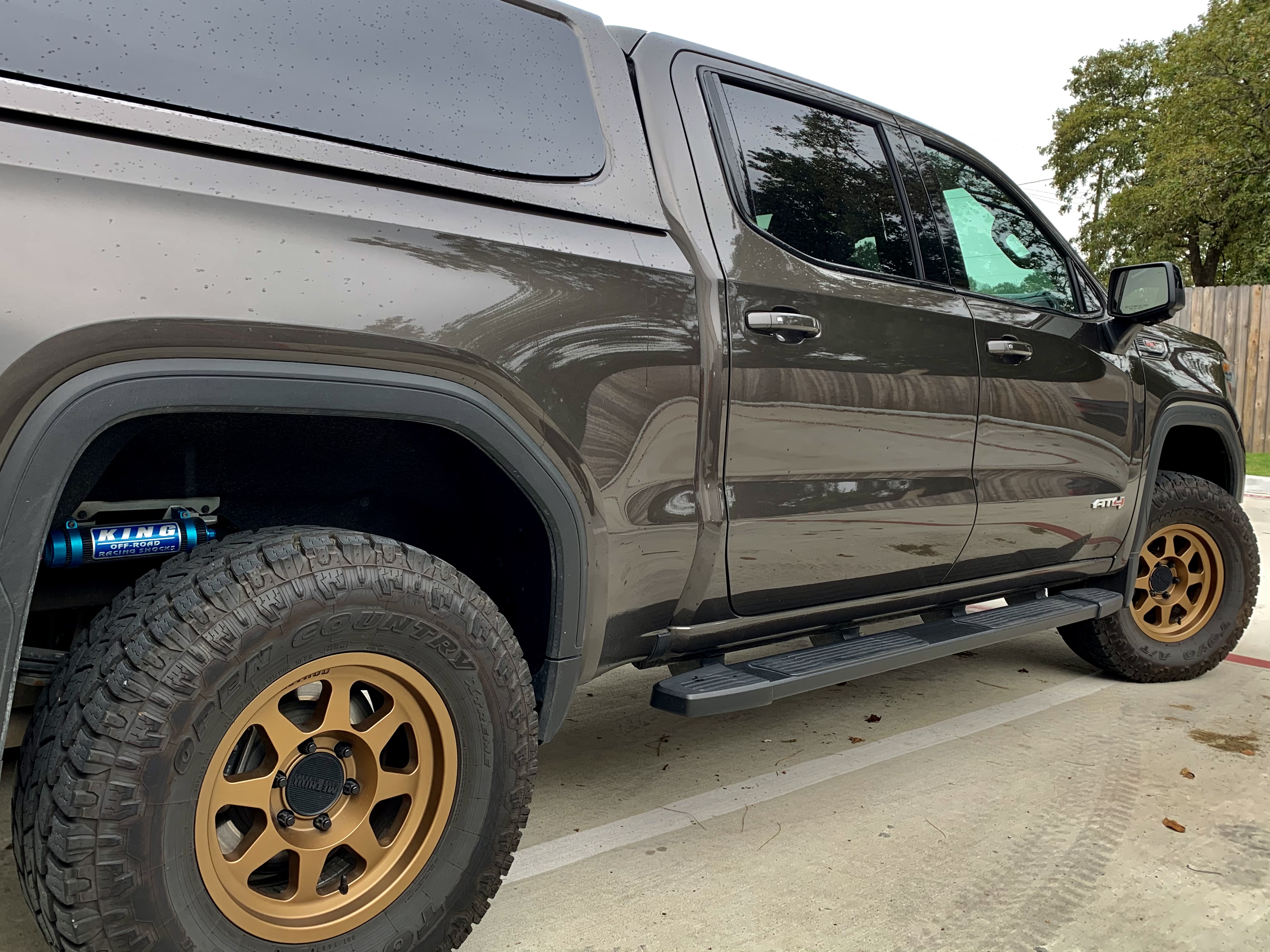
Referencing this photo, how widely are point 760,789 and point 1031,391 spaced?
1.56 meters

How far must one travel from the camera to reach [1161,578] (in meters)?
4.13

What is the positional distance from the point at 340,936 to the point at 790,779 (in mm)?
1660

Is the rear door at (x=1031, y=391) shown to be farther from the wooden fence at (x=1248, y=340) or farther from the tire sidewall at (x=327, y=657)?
the wooden fence at (x=1248, y=340)

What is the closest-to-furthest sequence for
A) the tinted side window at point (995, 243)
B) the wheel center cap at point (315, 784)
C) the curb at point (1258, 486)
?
the wheel center cap at point (315, 784) < the tinted side window at point (995, 243) < the curb at point (1258, 486)

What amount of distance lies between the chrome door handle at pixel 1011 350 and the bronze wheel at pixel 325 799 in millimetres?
2113

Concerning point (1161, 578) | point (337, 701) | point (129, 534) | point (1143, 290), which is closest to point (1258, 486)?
point (1161, 578)

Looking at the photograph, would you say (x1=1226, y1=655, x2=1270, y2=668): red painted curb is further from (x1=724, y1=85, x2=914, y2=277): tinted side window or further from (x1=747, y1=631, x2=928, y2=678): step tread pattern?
(x1=724, y1=85, x2=914, y2=277): tinted side window

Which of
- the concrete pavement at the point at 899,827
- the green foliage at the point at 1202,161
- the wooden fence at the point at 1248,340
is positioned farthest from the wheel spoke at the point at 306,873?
the green foliage at the point at 1202,161

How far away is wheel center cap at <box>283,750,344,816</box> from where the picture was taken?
Answer: 5.75ft

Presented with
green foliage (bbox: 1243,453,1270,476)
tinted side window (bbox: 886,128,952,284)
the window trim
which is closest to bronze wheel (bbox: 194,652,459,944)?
the window trim

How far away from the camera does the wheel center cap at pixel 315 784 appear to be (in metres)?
1.75

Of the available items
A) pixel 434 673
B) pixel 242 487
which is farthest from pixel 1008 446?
pixel 242 487

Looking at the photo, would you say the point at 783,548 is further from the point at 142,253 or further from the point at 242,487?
the point at 142,253

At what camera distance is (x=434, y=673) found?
1845 millimetres
